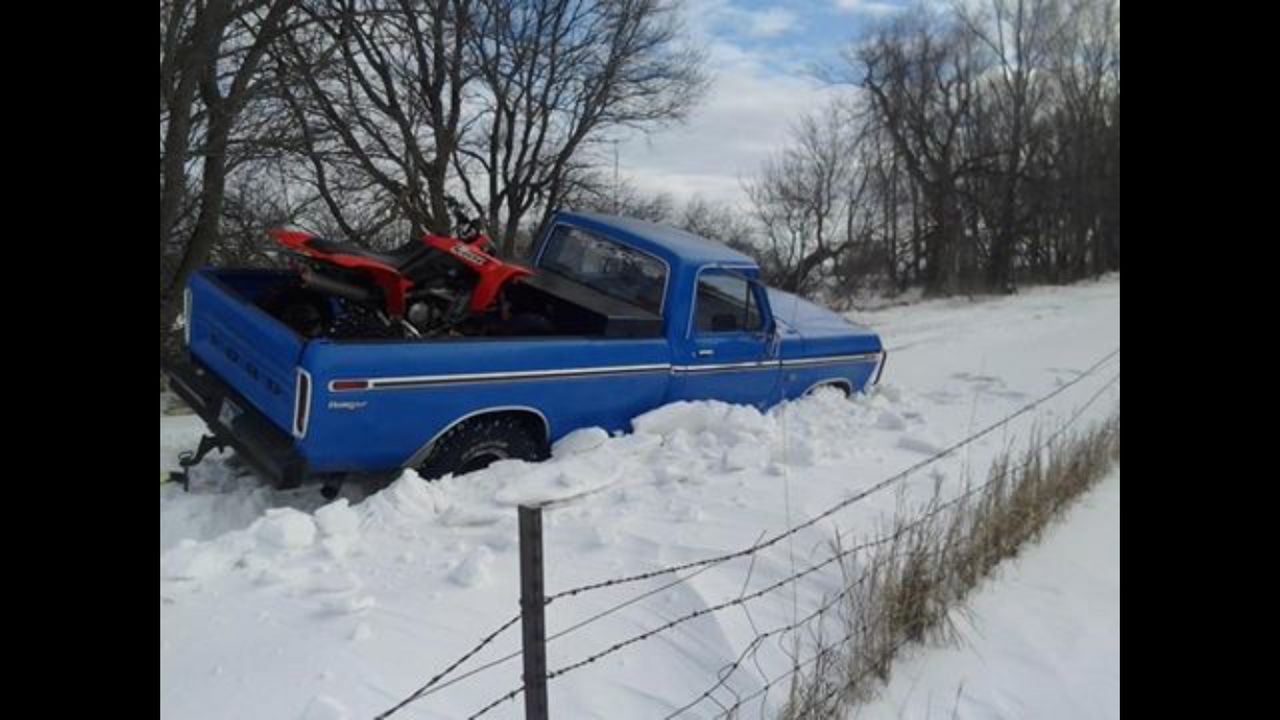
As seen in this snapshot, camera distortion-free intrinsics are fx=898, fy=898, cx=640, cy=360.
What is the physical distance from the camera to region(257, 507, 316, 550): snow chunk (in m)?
3.83

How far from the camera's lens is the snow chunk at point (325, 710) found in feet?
8.45

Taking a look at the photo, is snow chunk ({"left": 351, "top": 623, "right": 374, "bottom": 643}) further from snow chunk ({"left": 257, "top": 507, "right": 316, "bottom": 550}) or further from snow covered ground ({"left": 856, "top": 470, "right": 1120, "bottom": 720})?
snow covered ground ({"left": 856, "top": 470, "right": 1120, "bottom": 720})

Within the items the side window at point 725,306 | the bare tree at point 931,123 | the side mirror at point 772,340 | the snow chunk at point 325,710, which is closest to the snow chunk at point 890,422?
the side mirror at point 772,340

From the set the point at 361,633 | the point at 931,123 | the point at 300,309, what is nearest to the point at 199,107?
the point at 300,309

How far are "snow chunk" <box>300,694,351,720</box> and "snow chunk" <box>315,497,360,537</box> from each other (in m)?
1.40

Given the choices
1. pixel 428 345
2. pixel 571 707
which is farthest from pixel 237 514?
pixel 571 707

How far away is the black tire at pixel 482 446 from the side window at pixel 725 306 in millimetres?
1521

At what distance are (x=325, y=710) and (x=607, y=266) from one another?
14.1 feet

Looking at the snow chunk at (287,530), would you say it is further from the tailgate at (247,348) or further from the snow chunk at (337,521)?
the tailgate at (247,348)

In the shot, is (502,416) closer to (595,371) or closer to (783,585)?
(595,371)

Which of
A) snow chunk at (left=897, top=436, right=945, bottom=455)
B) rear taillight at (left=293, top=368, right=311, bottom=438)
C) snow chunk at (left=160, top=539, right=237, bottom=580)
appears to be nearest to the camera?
snow chunk at (left=160, top=539, right=237, bottom=580)

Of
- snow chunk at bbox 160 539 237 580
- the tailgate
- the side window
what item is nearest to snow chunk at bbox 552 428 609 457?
the side window

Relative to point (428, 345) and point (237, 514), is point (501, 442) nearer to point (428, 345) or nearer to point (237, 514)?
point (428, 345)
